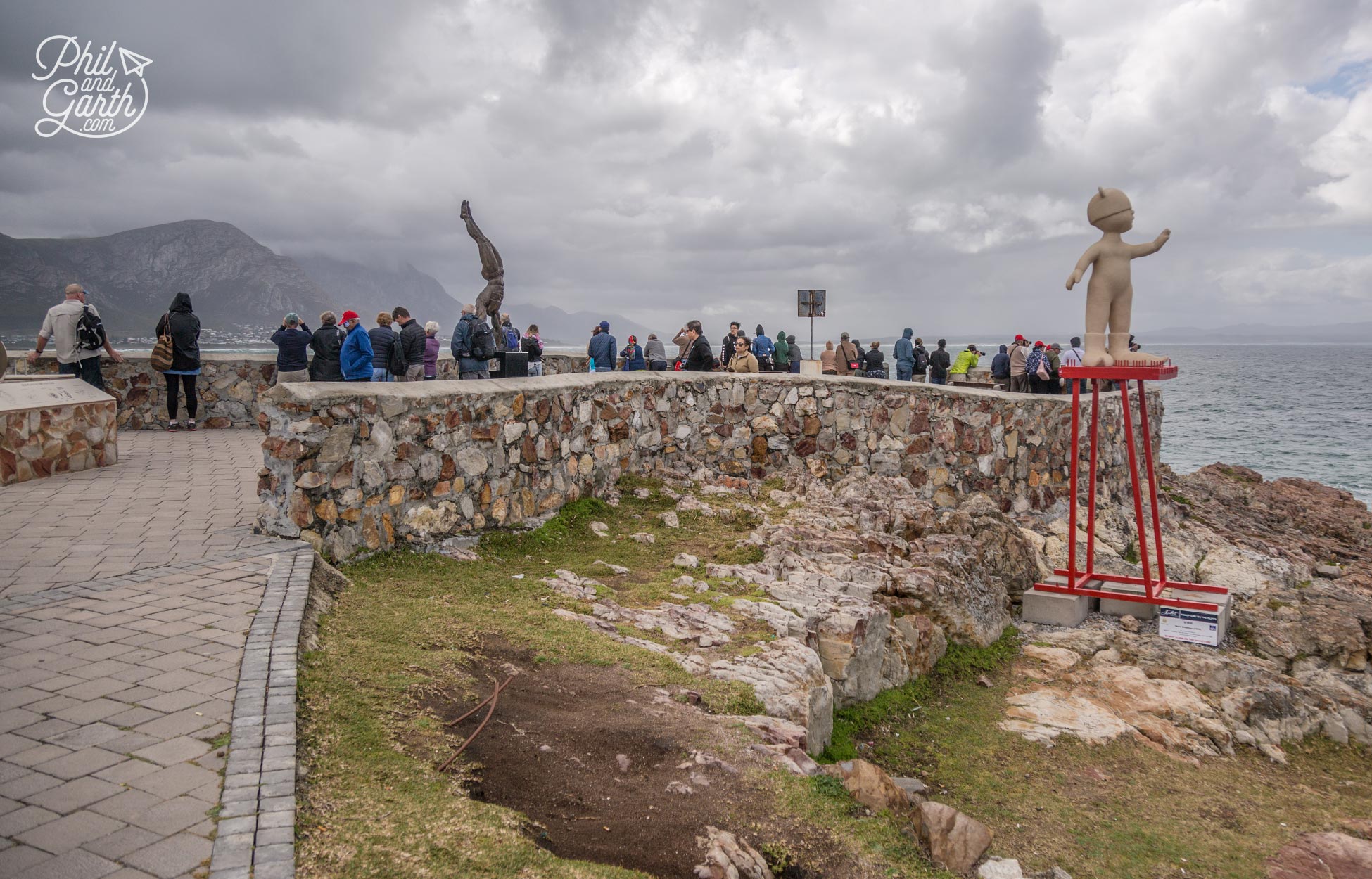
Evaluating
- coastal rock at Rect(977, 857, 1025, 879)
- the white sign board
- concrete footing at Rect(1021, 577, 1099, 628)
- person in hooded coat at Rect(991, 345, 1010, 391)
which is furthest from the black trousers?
person in hooded coat at Rect(991, 345, 1010, 391)

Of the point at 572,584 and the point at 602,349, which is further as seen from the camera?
the point at 602,349

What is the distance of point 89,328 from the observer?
11.4 metres

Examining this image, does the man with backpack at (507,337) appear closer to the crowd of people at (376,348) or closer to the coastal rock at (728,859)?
the crowd of people at (376,348)

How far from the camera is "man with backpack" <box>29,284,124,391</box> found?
1127 centimetres

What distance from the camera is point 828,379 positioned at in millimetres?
12289

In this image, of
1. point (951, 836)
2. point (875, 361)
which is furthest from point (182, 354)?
point (875, 361)

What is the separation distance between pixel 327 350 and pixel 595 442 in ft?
14.2

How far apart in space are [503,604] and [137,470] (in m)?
5.86

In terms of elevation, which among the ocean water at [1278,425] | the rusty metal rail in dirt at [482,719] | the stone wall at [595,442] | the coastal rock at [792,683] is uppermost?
the stone wall at [595,442]

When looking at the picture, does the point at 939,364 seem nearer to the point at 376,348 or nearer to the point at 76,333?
the point at 376,348

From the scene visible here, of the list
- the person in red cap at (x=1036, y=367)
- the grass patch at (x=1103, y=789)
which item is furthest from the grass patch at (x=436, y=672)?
the person in red cap at (x=1036, y=367)

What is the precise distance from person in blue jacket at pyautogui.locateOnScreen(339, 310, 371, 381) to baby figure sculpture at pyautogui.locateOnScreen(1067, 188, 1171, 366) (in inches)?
288

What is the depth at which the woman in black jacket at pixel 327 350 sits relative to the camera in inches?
451

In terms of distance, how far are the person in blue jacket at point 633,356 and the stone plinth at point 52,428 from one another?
9.23 m
